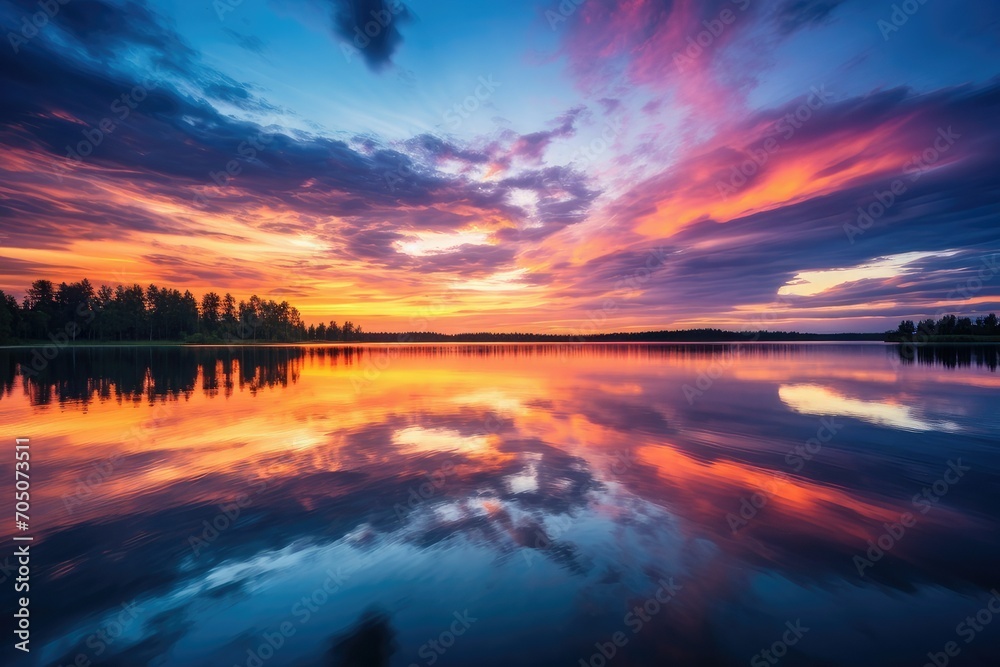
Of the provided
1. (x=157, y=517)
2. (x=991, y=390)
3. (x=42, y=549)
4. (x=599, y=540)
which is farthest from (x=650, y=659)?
(x=991, y=390)

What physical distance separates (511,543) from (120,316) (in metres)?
173

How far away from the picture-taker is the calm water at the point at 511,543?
5.04 metres

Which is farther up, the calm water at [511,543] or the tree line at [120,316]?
the tree line at [120,316]

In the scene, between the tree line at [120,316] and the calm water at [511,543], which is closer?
the calm water at [511,543]

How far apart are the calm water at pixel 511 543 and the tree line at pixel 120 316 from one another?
14362cm

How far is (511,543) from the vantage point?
7320 mm

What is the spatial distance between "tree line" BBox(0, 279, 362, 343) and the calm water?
14362 centimetres

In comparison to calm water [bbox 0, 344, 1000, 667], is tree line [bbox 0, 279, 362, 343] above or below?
above

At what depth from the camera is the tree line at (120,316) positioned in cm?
11544

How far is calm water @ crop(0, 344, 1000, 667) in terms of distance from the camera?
16.5 ft

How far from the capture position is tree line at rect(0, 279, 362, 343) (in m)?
115

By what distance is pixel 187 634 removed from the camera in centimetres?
518

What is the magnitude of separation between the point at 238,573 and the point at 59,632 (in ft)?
6.46

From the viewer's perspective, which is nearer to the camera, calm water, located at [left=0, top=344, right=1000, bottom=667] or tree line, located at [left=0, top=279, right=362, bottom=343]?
calm water, located at [left=0, top=344, right=1000, bottom=667]
